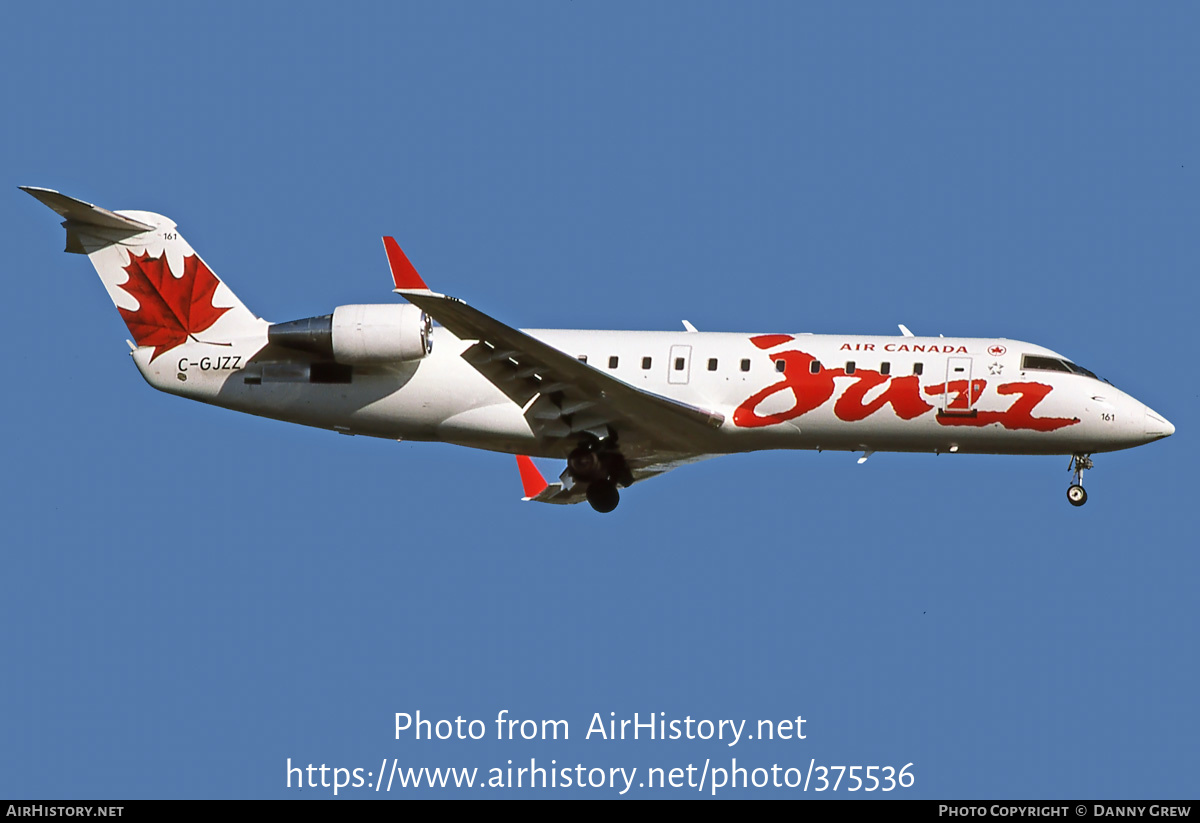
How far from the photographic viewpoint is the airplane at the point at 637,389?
82.6ft

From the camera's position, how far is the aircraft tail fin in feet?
87.6

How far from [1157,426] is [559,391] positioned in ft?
32.1

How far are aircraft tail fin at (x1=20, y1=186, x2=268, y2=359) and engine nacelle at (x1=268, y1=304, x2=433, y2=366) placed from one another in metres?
1.78

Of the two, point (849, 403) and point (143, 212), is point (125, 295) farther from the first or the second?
point (849, 403)

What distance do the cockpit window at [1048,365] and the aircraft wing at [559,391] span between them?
5.16 metres

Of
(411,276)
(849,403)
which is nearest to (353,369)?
(411,276)

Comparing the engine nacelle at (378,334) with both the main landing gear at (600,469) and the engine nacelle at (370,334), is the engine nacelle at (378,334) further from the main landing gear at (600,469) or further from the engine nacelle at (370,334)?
the main landing gear at (600,469)

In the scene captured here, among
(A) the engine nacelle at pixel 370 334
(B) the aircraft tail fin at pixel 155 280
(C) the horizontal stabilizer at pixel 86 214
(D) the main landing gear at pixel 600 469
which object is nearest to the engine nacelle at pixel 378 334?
(A) the engine nacelle at pixel 370 334

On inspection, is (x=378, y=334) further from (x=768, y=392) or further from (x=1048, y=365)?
(x=1048, y=365)

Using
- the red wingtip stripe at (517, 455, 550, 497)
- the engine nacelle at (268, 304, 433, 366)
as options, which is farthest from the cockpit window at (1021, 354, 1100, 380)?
the engine nacelle at (268, 304, 433, 366)

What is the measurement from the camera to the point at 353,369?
25938 millimetres

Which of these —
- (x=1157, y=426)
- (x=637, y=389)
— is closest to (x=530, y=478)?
(x=637, y=389)
